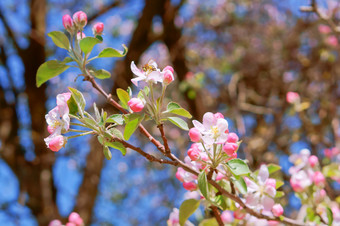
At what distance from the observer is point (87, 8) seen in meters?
4.39

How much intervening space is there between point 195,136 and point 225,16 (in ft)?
12.5

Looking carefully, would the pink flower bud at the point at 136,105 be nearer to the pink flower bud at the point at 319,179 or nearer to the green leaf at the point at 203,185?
the green leaf at the point at 203,185

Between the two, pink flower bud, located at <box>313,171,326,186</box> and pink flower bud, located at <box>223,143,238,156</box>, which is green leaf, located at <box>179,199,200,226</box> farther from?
pink flower bud, located at <box>313,171,326,186</box>

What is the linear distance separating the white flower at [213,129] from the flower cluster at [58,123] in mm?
303

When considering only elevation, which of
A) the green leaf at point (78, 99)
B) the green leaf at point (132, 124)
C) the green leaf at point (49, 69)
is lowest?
the green leaf at point (132, 124)

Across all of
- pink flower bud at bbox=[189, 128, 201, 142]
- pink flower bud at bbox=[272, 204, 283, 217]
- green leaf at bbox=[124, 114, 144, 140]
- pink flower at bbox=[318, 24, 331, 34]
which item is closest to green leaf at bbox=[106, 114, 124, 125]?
green leaf at bbox=[124, 114, 144, 140]

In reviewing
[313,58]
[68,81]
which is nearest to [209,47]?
[313,58]

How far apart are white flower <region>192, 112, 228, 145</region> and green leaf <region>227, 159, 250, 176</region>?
63 mm

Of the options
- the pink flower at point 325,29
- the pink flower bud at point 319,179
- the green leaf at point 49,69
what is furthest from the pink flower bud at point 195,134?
the pink flower at point 325,29

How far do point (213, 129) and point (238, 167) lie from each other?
103 millimetres

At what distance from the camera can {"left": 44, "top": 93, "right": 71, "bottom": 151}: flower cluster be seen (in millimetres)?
816

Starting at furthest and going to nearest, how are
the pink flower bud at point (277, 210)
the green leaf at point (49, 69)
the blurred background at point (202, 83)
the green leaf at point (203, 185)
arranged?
the blurred background at point (202, 83)
the pink flower bud at point (277, 210)
the green leaf at point (49, 69)
the green leaf at point (203, 185)

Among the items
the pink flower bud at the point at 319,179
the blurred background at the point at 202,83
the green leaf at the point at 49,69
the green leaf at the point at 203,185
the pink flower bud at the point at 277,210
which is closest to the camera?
the green leaf at the point at 203,185

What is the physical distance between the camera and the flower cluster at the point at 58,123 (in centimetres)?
82
